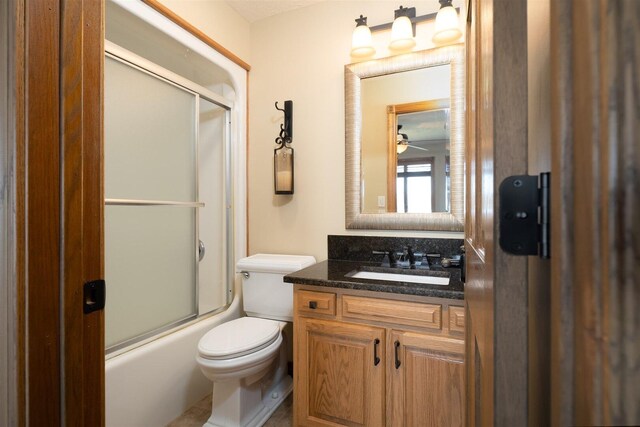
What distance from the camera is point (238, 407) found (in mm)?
1603

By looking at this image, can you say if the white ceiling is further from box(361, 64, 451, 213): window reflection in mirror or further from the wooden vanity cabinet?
the wooden vanity cabinet

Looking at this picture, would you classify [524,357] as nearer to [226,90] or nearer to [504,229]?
[504,229]

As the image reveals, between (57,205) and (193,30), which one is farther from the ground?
(193,30)

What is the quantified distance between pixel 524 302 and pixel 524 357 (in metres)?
0.07

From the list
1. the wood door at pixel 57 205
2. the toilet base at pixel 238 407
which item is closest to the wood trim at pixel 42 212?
the wood door at pixel 57 205

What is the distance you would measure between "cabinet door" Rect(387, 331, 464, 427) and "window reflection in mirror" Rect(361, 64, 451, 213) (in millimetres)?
765

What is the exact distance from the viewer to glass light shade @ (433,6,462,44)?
169cm

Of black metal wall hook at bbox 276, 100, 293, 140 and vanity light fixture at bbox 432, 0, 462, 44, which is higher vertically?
vanity light fixture at bbox 432, 0, 462, 44

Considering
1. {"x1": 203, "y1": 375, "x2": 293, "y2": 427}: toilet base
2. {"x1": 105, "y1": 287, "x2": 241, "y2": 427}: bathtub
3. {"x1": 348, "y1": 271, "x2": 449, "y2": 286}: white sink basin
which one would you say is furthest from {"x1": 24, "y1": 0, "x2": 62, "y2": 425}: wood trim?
{"x1": 348, "y1": 271, "x2": 449, "y2": 286}: white sink basin

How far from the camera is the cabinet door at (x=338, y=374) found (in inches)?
55.2

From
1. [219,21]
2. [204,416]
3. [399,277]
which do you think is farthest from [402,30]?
[204,416]

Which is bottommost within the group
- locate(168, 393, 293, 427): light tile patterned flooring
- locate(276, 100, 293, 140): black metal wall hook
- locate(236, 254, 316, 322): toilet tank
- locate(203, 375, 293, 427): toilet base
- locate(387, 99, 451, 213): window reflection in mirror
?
locate(168, 393, 293, 427): light tile patterned flooring

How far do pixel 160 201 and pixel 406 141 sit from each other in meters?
1.46

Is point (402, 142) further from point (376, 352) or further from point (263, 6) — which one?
point (263, 6)
